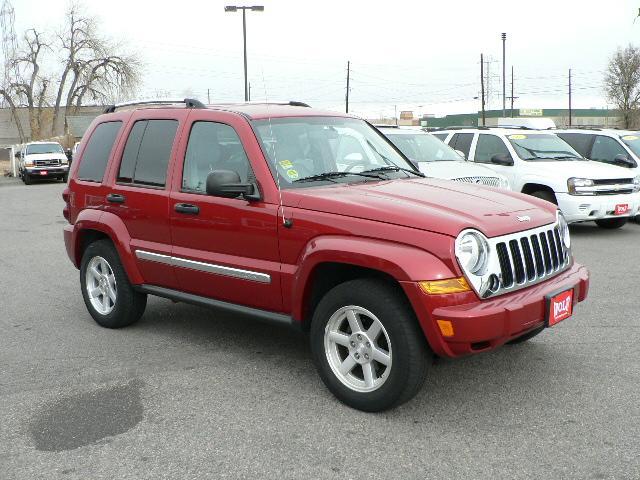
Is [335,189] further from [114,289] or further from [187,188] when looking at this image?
[114,289]

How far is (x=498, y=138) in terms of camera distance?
485 inches

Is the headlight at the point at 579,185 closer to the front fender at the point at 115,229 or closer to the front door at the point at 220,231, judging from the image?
the front door at the point at 220,231

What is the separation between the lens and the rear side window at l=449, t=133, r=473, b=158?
42.3ft

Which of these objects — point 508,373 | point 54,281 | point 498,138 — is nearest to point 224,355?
point 508,373

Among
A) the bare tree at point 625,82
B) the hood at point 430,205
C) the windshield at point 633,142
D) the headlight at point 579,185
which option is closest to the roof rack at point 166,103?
the hood at point 430,205

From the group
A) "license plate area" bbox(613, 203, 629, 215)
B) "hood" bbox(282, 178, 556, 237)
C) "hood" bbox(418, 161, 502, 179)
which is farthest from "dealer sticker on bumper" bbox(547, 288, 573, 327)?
"license plate area" bbox(613, 203, 629, 215)

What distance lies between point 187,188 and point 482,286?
232 cm

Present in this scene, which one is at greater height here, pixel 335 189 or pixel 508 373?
pixel 335 189

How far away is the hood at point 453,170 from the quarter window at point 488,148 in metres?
1.35

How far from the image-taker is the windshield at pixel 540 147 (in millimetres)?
11906

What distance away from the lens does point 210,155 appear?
5047 mm

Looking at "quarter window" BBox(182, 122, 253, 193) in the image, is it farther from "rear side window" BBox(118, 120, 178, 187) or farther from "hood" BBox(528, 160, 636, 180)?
"hood" BBox(528, 160, 636, 180)

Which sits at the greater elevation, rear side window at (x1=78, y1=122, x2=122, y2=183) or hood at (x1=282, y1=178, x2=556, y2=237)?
rear side window at (x1=78, y1=122, x2=122, y2=183)

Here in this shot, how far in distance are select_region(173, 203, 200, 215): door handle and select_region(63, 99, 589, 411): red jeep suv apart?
0.05ft
